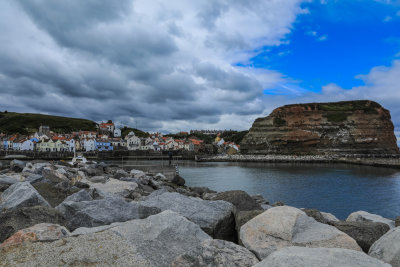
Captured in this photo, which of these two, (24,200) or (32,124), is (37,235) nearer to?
(24,200)

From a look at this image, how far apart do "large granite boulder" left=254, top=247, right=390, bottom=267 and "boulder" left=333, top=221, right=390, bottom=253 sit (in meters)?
1.75

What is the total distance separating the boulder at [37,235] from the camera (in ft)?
11.5

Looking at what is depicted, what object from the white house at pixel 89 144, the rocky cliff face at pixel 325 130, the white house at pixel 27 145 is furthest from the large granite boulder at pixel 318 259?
the white house at pixel 27 145

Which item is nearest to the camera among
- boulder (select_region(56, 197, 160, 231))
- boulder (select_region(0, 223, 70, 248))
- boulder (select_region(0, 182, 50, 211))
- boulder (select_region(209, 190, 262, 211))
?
boulder (select_region(0, 223, 70, 248))

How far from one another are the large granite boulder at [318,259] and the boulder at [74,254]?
1.71 meters

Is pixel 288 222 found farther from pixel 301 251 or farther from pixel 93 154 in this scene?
pixel 93 154

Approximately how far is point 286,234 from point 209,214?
176cm

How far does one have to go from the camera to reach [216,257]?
3166 mm

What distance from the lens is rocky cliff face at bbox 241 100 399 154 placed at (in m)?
79.7

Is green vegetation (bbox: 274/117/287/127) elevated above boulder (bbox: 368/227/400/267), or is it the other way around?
green vegetation (bbox: 274/117/287/127)

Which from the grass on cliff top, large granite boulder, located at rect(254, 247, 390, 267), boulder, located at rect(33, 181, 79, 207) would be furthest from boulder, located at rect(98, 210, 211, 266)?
the grass on cliff top

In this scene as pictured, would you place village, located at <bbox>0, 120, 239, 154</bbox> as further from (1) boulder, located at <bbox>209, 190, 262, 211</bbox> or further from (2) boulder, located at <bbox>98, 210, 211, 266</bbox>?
(2) boulder, located at <bbox>98, 210, 211, 266</bbox>

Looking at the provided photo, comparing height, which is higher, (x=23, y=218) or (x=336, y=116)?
(x=336, y=116)

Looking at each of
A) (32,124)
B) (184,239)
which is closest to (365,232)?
(184,239)
